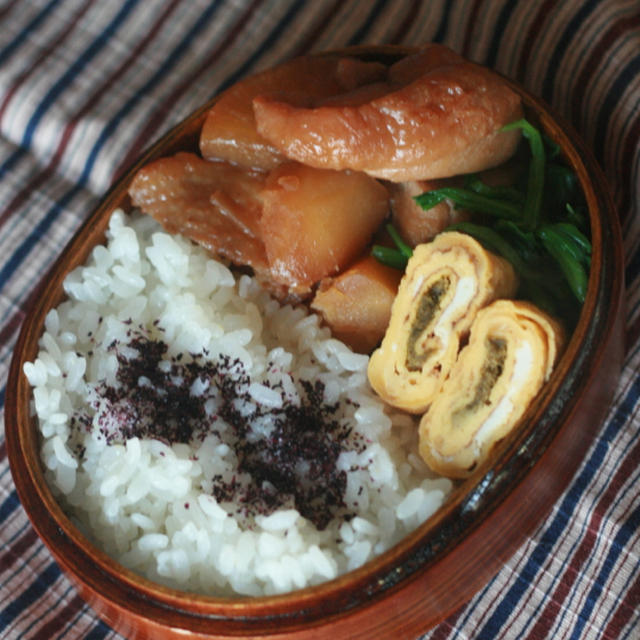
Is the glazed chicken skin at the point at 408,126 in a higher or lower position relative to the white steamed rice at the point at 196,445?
higher

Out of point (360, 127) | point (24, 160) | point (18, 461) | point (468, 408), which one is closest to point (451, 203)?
point (360, 127)

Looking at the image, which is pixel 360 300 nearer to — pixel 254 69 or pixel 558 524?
pixel 558 524

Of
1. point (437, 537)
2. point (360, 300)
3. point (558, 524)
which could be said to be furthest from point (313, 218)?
point (558, 524)

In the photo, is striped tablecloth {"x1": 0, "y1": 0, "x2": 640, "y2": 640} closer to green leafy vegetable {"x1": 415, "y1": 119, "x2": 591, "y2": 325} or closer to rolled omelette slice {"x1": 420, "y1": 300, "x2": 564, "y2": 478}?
green leafy vegetable {"x1": 415, "y1": 119, "x2": 591, "y2": 325}

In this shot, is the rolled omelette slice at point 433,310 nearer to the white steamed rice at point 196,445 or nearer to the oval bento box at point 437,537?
the white steamed rice at point 196,445

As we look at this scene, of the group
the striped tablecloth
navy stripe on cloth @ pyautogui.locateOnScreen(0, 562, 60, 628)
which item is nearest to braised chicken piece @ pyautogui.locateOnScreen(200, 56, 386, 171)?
the striped tablecloth

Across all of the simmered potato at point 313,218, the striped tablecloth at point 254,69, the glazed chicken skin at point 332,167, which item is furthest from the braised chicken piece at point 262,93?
the striped tablecloth at point 254,69
